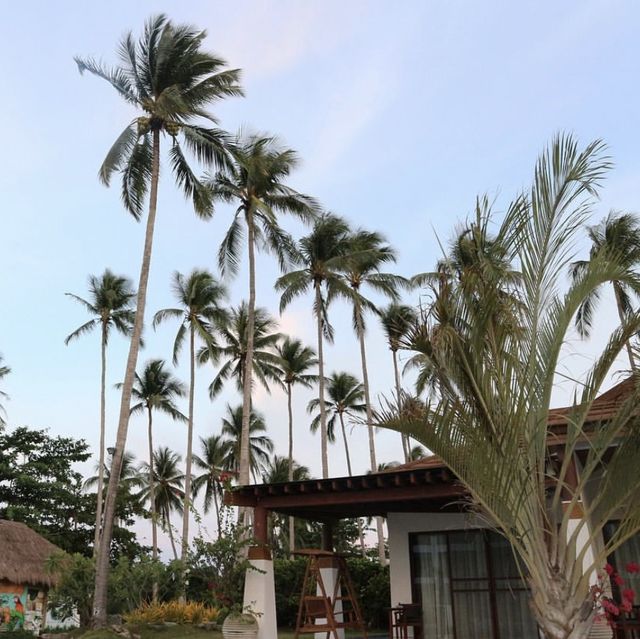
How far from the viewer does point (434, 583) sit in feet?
36.3

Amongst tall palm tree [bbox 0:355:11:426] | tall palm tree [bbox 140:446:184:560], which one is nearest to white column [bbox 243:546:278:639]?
tall palm tree [bbox 0:355:11:426]

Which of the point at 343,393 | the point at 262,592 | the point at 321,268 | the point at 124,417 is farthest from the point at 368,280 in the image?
the point at 262,592

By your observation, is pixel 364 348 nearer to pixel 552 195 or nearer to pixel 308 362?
pixel 308 362

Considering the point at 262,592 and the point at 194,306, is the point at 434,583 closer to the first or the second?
the point at 262,592

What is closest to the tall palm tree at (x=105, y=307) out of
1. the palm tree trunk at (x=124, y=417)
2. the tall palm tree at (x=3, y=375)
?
the tall palm tree at (x=3, y=375)

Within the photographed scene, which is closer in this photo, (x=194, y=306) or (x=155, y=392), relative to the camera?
(x=194, y=306)

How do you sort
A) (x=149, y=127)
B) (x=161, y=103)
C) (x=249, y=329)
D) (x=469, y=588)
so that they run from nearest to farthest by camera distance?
(x=469, y=588)
(x=161, y=103)
(x=149, y=127)
(x=249, y=329)

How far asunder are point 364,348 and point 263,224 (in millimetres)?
7496

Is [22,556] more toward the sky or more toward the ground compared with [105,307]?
more toward the ground

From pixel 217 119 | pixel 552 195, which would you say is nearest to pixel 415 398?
pixel 552 195

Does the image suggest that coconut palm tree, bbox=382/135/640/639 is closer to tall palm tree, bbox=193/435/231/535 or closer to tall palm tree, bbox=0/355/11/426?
tall palm tree, bbox=0/355/11/426

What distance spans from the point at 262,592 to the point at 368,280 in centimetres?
1861

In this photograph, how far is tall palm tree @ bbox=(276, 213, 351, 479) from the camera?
2462 centimetres

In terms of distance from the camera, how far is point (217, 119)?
1762 centimetres
